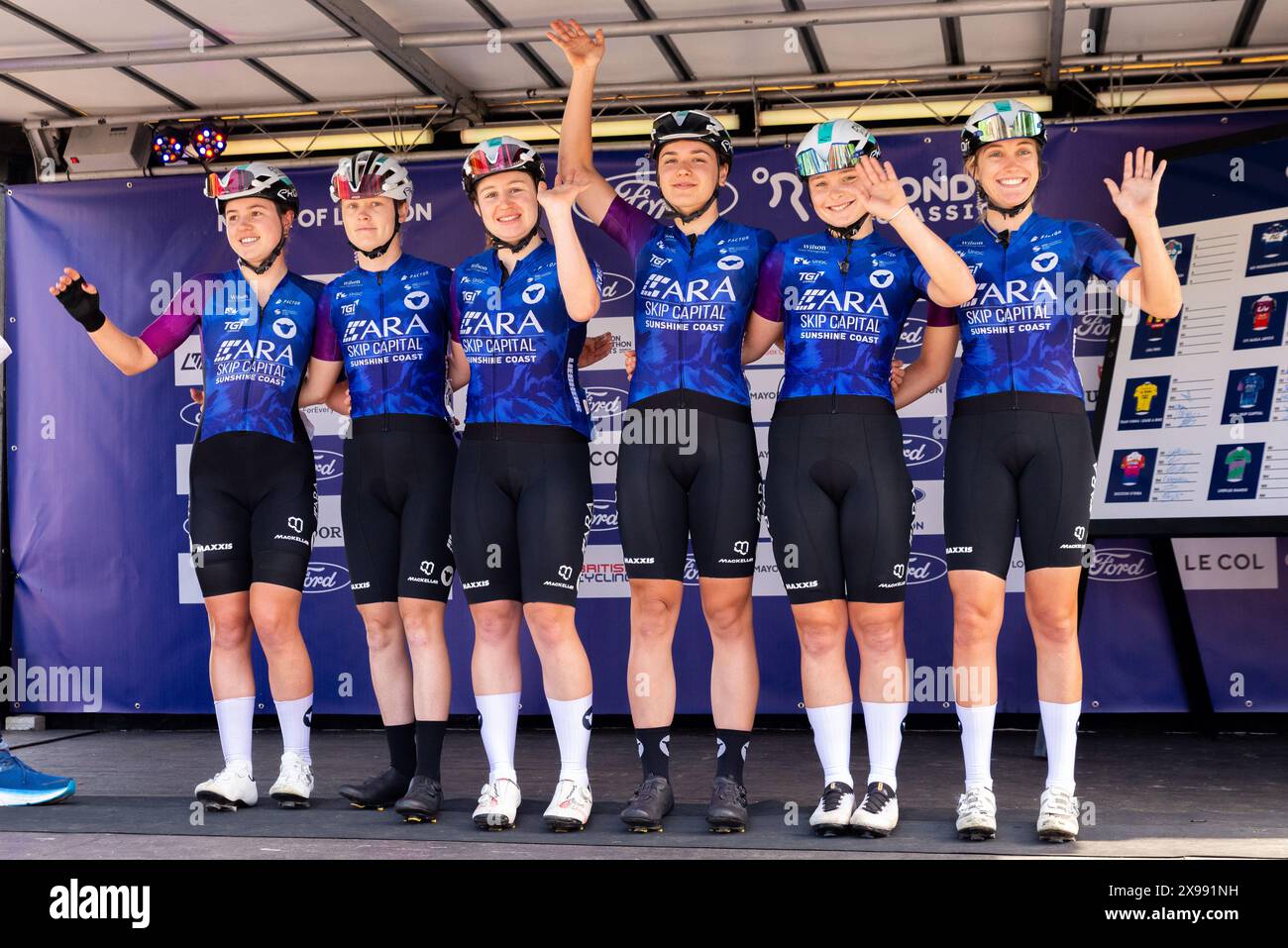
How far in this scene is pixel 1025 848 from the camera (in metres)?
3.73

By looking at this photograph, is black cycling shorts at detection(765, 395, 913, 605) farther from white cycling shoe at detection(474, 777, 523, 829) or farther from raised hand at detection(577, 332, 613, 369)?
white cycling shoe at detection(474, 777, 523, 829)

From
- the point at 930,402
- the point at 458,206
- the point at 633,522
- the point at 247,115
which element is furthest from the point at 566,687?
the point at 247,115

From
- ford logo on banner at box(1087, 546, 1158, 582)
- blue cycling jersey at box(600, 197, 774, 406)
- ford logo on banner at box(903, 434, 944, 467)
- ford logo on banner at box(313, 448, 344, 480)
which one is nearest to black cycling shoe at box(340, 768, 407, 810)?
blue cycling jersey at box(600, 197, 774, 406)

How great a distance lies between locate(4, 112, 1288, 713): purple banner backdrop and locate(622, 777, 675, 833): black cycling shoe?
253 centimetres

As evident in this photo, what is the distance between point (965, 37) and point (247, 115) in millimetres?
3653

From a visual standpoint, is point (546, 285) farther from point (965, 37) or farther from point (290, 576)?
point (965, 37)

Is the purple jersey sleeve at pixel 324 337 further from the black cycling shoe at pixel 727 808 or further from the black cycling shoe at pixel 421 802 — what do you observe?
the black cycling shoe at pixel 727 808

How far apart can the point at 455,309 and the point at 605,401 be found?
8.22 feet

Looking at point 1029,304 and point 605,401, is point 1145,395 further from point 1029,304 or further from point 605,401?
point 605,401

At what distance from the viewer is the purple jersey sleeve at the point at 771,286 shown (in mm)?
4223

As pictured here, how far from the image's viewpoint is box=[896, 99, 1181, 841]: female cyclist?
3930 millimetres

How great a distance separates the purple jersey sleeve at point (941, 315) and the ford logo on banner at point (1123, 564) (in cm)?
279

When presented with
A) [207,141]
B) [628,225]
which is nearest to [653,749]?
[628,225]

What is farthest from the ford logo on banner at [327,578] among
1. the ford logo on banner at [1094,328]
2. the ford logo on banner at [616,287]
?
the ford logo on banner at [1094,328]
